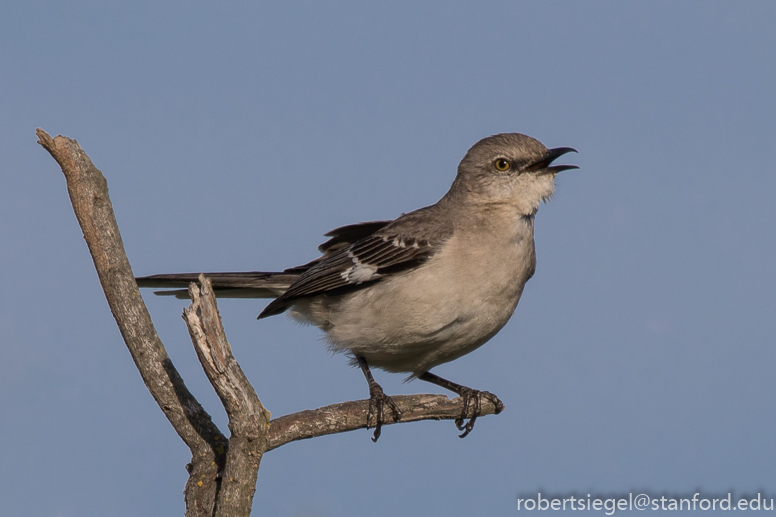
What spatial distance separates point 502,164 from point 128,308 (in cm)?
394

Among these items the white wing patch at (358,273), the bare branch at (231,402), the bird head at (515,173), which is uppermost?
the bird head at (515,173)

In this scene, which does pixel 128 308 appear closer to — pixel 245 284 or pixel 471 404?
pixel 245 284

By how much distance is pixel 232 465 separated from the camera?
5.70 m

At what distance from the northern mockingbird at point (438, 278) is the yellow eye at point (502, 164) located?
1 centimetres

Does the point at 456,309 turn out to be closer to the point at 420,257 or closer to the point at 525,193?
the point at 420,257

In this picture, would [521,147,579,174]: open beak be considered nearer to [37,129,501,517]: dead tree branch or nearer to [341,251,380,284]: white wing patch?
[341,251,380,284]: white wing patch

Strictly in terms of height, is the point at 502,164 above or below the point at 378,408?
above

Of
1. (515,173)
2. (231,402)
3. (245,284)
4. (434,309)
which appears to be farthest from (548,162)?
(231,402)

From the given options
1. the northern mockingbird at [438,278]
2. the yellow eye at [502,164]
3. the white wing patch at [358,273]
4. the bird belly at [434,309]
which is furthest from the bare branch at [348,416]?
the yellow eye at [502,164]

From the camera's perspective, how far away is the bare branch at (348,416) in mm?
6090

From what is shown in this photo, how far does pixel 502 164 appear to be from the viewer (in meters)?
7.68

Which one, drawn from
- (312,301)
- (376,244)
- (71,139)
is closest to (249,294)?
(312,301)

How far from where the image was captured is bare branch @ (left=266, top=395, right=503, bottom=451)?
6.09 m

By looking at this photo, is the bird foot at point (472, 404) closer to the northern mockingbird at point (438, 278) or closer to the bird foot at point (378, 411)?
the northern mockingbird at point (438, 278)
